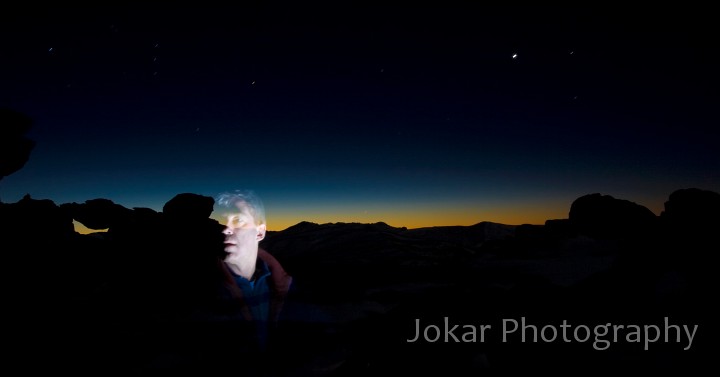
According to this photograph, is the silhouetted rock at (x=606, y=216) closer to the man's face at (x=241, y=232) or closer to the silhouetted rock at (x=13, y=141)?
the man's face at (x=241, y=232)

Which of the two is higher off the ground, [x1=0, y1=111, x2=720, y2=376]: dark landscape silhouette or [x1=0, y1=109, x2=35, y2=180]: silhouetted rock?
[x1=0, y1=109, x2=35, y2=180]: silhouetted rock

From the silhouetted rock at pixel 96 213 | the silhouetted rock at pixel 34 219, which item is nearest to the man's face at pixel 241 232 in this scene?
the silhouetted rock at pixel 34 219

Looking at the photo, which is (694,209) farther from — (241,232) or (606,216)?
(606,216)

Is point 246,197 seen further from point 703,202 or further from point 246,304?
point 703,202

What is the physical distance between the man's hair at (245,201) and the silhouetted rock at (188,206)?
31.7ft

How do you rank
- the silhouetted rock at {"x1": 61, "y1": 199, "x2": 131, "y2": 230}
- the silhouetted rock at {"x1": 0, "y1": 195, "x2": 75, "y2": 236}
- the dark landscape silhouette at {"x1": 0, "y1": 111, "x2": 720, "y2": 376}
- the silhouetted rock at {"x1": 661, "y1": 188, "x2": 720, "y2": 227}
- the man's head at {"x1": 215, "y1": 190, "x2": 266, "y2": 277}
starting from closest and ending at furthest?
Result: the dark landscape silhouette at {"x1": 0, "y1": 111, "x2": 720, "y2": 376}
the man's head at {"x1": 215, "y1": 190, "x2": 266, "y2": 277}
the silhouetted rock at {"x1": 661, "y1": 188, "x2": 720, "y2": 227}
the silhouetted rock at {"x1": 0, "y1": 195, "x2": 75, "y2": 236}
the silhouetted rock at {"x1": 61, "y1": 199, "x2": 131, "y2": 230}

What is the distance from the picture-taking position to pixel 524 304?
4.46 metres

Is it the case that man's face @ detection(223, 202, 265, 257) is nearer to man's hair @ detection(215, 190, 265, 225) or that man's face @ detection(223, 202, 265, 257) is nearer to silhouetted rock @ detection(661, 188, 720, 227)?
man's hair @ detection(215, 190, 265, 225)

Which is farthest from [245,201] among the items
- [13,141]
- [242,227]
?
[13,141]

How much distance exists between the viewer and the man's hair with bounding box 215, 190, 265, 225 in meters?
4.72

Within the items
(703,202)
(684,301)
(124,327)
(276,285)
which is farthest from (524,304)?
(124,327)

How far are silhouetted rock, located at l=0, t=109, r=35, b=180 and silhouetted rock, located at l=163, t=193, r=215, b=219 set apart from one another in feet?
17.9

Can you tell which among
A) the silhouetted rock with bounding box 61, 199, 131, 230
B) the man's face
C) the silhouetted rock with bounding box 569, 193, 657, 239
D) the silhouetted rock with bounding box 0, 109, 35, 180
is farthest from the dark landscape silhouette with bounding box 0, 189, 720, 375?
the silhouetted rock with bounding box 61, 199, 131, 230

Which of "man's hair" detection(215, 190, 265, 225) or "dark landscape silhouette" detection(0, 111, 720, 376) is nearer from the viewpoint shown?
"dark landscape silhouette" detection(0, 111, 720, 376)
